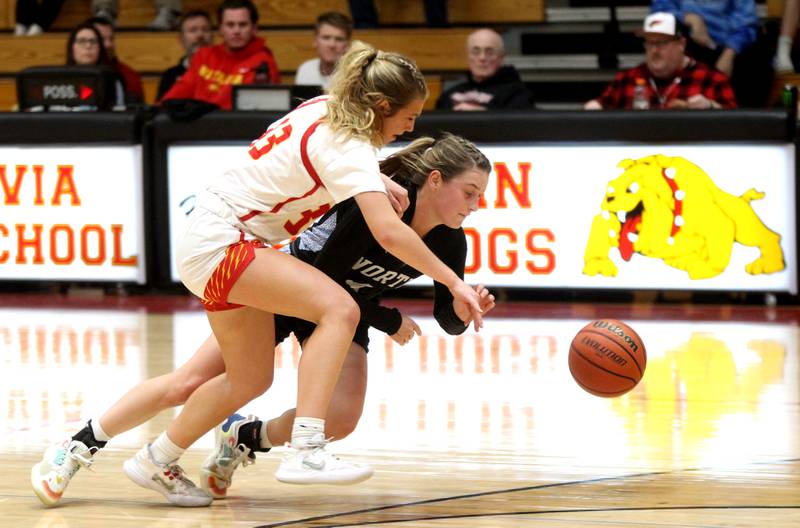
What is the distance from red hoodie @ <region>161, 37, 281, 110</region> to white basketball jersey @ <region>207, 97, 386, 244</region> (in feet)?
21.4

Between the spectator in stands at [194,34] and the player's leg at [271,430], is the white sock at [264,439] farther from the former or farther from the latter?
the spectator in stands at [194,34]

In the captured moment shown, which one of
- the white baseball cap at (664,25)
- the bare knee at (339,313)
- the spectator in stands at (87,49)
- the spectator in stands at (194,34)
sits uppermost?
the spectator in stands at (194,34)

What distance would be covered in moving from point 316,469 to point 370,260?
0.78 meters

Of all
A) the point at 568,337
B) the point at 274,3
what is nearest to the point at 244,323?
the point at 568,337

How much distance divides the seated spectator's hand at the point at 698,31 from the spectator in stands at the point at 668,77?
1137 mm

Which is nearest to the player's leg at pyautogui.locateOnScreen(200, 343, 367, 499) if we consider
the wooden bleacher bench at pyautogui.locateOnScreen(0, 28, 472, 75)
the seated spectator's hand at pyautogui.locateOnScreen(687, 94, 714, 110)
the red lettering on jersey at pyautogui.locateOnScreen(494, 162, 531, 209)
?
the red lettering on jersey at pyautogui.locateOnScreen(494, 162, 531, 209)

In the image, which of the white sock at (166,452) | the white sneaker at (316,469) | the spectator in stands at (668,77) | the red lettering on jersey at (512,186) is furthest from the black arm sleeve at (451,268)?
the spectator in stands at (668,77)

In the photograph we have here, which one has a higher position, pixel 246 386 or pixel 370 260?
pixel 370 260

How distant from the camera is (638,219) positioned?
28.7ft

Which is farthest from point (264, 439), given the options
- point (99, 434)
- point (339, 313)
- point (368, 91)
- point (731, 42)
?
point (731, 42)

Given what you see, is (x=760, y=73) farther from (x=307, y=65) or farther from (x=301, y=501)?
(x=301, y=501)

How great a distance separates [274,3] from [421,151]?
968 cm

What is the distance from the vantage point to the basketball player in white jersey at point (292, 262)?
12.8ft

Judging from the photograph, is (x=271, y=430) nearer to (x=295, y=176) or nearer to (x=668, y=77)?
(x=295, y=176)
